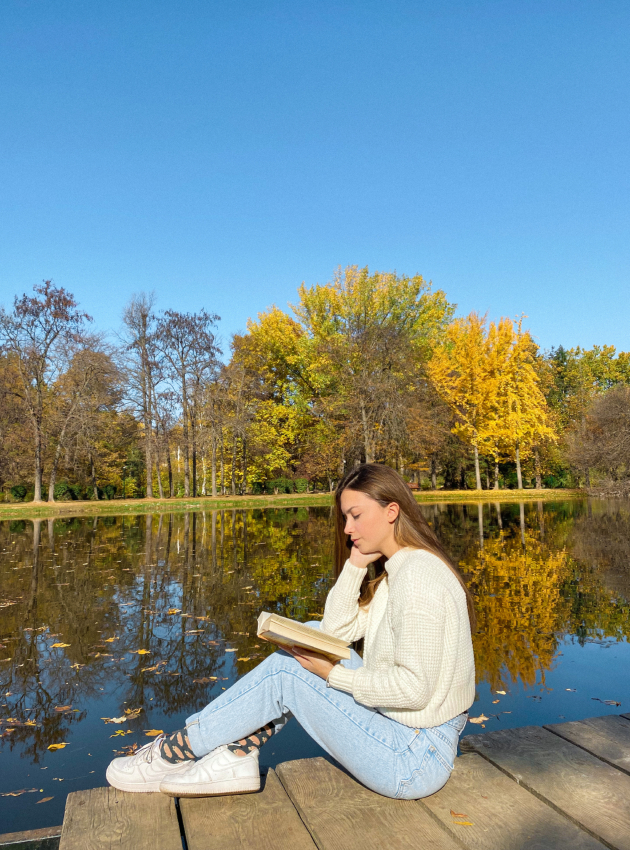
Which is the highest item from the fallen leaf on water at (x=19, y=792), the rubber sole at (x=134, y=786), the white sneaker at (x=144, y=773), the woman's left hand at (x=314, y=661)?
the woman's left hand at (x=314, y=661)

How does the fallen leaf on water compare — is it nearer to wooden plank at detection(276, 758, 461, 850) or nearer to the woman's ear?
wooden plank at detection(276, 758, 461, 850)

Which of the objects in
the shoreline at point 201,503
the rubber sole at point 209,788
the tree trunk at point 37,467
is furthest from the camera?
the tree trunk at point 37,467

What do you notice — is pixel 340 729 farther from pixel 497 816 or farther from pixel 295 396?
pixel 295 396

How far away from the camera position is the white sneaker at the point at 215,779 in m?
2.70

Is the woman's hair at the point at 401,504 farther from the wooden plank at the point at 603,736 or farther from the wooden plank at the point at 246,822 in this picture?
the wooden plank at the point at 246,822

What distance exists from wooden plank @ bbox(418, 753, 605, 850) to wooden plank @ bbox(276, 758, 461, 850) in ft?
0.30

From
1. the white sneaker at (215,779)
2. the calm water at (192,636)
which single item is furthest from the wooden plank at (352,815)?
the calm water at (192,636)

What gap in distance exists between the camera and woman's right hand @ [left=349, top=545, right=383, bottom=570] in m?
3.01

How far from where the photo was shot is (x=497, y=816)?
2.51 metres

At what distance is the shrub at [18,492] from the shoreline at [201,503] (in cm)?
515

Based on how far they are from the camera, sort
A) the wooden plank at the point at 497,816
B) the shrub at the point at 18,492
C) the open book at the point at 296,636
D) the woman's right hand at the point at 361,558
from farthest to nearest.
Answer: the shrub at the point at 18,492, the woman's right hand at the point at 361,558, the open book at the point at 296,636, the wooden plank at the point at 497,816

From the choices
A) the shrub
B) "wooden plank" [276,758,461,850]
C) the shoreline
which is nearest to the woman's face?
"wooden plank" [276,758,461,850]

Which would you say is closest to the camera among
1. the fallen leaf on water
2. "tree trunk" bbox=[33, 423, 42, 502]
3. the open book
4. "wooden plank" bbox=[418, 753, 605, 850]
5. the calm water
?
"wooden plank" bbox=[418, 753, 605, 850]

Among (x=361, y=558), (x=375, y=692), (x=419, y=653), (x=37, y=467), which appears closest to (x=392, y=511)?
(x=361, y=558)
